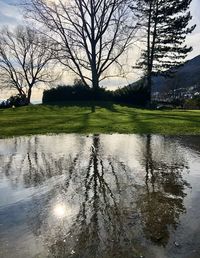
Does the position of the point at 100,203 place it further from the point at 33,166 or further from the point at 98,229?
the point at 33,166

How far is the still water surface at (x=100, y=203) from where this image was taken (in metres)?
4.07

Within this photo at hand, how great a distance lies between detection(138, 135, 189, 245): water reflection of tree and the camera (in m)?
4.53

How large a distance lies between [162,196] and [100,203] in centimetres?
100

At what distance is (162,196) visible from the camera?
5797mm

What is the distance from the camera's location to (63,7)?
35625mm

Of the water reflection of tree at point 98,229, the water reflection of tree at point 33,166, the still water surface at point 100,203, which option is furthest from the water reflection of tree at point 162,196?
the water reflection of tree at point 33,166

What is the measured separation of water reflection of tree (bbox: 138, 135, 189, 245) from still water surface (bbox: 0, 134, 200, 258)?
11 millimetres

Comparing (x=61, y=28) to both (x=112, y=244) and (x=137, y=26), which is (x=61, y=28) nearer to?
(x=137, y=26)

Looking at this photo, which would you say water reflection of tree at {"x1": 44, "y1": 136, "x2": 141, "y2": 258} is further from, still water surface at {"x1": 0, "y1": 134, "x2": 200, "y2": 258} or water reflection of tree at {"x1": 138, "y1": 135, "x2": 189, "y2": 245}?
water reflection of tree at {"x1": 138, "y1": 135, "x2": 189, "y2": 245}

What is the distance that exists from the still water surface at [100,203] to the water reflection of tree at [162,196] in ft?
0.04

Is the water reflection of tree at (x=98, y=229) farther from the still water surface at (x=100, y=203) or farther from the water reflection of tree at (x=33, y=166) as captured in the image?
the water reflection of tree at (x=33, y=166)

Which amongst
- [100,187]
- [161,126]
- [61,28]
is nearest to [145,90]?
[61,28]

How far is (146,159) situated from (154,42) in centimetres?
3787

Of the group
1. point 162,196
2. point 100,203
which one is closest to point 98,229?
point 100,203
